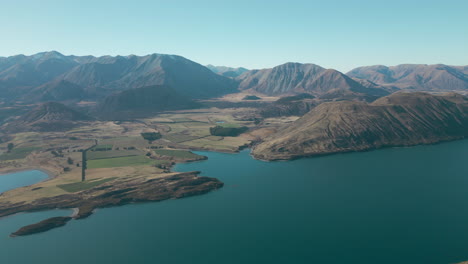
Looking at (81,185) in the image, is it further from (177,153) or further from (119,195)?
(177,153)

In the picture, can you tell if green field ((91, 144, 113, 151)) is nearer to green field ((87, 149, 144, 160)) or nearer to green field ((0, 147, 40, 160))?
green field ((87, 149, 144, 160))


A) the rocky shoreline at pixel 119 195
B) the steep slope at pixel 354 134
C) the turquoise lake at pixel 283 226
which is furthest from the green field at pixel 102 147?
the turquoise lake at pixel 283 226

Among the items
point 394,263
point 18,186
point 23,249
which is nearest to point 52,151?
point 18,186

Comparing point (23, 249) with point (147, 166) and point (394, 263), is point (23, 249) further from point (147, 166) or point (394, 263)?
point (394, 263)

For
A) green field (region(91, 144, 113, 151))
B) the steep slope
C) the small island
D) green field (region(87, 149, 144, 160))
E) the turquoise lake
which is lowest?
the small island

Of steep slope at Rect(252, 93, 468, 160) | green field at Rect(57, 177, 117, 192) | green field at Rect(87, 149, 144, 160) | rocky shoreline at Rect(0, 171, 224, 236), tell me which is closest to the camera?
rocky shoreline at Rect(0, 171, 224, 236)

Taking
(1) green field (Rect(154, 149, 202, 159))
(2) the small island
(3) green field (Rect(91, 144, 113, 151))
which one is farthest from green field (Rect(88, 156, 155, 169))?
(2) the small island

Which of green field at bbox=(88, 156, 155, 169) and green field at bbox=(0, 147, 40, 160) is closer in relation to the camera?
green field at bbox=(88, 156, 155, 169)
